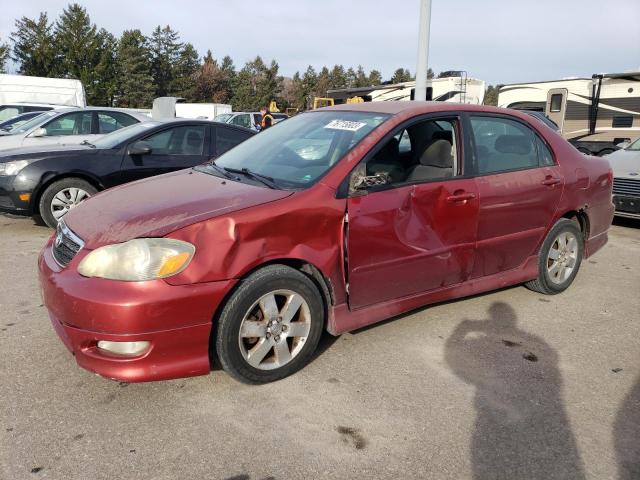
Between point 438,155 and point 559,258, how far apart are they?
1639mm

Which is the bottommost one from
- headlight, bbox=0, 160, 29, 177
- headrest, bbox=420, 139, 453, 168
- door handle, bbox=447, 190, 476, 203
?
headlight, bbox=0, 160, 29, 177

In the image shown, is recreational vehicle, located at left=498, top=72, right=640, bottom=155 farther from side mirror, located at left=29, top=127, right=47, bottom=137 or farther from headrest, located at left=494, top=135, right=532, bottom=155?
side mirror, located at left=29, top=127, right=47, bottom=137

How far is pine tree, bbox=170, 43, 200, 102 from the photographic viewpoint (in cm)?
7019

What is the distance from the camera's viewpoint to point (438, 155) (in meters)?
3.66

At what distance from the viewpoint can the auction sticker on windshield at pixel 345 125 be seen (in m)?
3.49

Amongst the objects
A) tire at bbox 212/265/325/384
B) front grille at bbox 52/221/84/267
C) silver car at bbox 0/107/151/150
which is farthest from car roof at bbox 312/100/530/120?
silver car at bbox 0/107/151/150

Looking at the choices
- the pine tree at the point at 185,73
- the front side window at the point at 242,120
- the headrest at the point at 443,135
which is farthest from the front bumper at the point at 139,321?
the pine tree at the point at 185,73

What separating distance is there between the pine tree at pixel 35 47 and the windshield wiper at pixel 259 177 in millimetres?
62099

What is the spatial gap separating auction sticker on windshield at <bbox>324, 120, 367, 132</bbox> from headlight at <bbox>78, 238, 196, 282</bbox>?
4.83 feet

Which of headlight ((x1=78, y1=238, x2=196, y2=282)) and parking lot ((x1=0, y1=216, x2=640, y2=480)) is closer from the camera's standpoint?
parking lot ((x1=0, y1=216, x2=640, y2=480))

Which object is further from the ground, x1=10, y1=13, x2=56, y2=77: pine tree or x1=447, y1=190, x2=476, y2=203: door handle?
x1=10, y1=13, x2=56, y2=77: pine tree

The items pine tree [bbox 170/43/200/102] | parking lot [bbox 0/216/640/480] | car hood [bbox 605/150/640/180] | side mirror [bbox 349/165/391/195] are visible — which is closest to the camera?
parking lot [bbox 0/216/640/480]

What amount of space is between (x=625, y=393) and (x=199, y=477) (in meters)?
2.37

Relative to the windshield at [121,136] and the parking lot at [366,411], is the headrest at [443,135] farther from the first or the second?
the windshield at [121,136]
